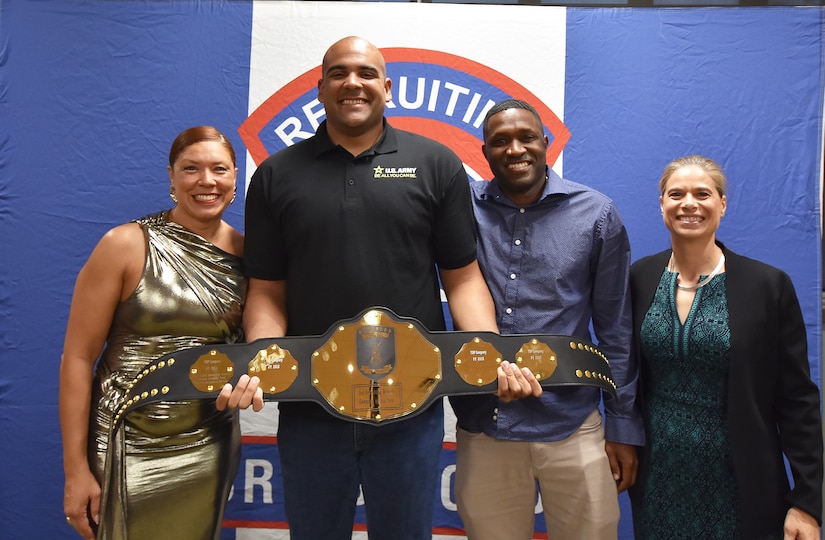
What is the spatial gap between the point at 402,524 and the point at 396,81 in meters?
1.85

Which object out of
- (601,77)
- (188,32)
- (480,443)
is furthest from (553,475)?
(188,32)

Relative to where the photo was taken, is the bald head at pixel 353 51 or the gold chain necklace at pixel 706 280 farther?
the gold chain necklace at pixel 706 280

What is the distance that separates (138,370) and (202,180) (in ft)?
1.89

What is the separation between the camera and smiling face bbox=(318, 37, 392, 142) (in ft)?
5.52

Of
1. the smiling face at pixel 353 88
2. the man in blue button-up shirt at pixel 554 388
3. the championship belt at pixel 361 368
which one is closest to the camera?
the championship belt at pixel 361 368

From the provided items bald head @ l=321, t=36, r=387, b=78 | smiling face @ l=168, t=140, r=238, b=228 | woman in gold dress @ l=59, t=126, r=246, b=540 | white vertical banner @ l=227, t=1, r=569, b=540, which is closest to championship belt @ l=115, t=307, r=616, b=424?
woman in gold dress @ l=59, t=126, r=246, b=540

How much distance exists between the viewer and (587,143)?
2.73 m

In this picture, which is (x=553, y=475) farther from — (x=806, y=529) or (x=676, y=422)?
(x=806, y=529)

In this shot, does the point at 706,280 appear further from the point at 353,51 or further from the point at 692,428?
the point at 353,51

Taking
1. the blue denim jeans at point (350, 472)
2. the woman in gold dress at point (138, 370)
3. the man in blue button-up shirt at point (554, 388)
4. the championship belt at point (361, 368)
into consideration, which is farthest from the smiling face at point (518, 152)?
the woman in gold dress at point (138, 370)

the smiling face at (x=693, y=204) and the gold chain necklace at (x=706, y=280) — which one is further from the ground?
the smiling face at (x=693, y=204)

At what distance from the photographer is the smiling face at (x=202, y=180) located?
1.87 meters

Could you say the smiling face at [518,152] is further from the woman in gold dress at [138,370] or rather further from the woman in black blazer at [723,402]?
the woman in gold dress at [138,370]

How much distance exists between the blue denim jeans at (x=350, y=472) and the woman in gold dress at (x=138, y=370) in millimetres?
331
